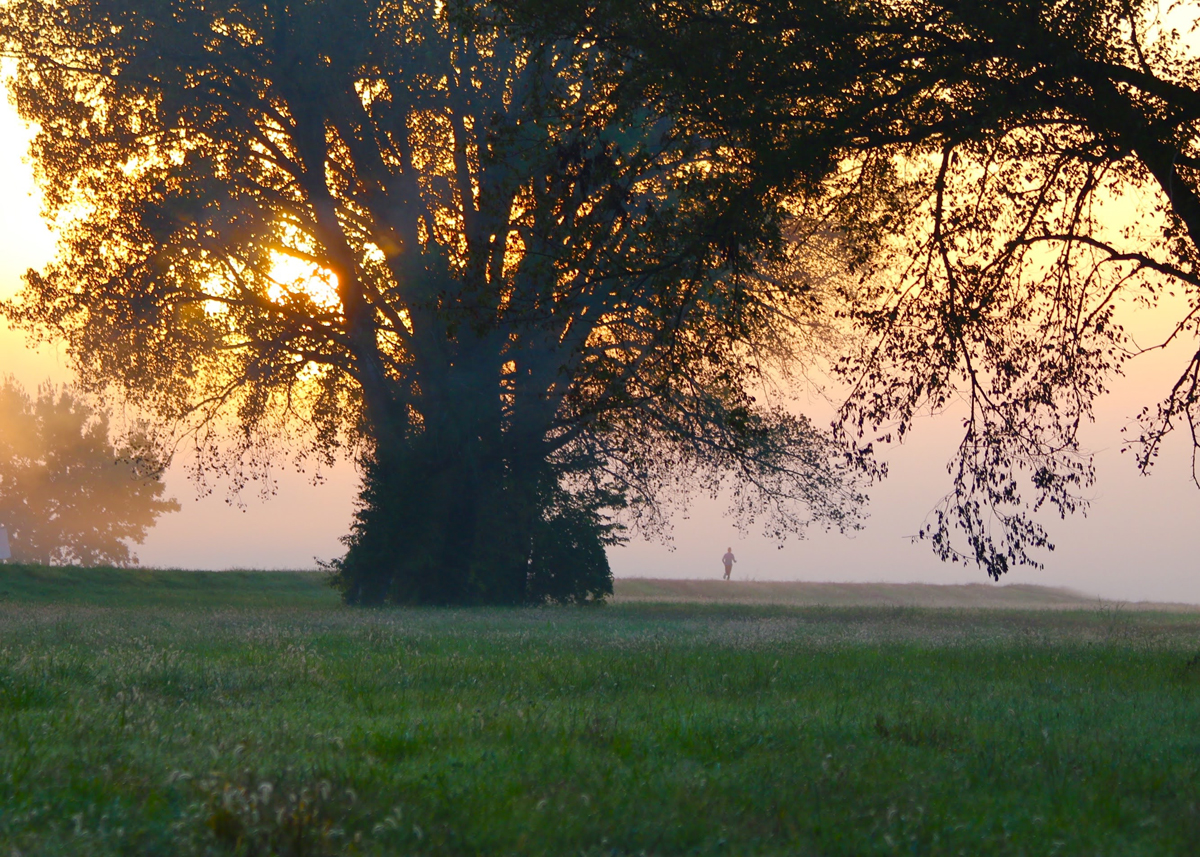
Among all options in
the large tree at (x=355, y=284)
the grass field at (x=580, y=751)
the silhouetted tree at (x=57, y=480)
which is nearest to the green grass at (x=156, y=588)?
the large tree at (x=355, y=284)

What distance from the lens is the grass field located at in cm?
481

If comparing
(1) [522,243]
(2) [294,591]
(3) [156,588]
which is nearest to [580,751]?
(1) [522,243]

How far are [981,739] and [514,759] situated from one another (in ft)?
11.2

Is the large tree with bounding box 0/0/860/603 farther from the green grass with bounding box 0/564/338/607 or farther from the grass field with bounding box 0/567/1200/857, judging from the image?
the grass field with bounding box 0/567/1200/857

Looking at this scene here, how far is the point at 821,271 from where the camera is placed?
30062mm

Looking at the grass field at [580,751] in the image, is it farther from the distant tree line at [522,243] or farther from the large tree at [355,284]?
the large tree at [355,284]

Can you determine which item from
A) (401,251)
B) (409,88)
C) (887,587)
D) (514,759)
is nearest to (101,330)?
(401,251)

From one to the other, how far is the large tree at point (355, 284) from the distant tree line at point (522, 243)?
97mm

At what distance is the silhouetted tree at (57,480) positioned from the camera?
6781cm

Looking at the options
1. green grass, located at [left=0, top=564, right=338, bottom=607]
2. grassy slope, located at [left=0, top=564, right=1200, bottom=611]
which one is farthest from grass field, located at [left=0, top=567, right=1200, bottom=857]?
grassy slope, located at [left=0, top=564, right=1200, bottom=611]

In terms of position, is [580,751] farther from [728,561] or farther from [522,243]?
[728,561]

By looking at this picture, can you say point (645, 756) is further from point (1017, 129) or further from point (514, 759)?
point (1017, 129)

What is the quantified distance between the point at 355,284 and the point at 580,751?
23.5 metres

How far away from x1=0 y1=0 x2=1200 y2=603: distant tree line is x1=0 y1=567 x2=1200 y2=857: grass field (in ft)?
13.8
